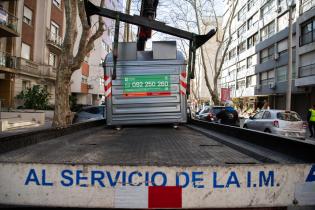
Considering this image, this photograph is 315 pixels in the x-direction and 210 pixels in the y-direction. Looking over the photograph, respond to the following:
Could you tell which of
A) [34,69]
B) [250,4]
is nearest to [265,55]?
[250,4]

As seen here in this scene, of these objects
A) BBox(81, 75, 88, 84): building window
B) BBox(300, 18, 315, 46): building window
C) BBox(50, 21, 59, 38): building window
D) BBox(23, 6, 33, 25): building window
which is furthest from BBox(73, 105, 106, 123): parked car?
BBox(81, 75, 88, 84): building window

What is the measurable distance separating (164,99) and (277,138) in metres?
3.56

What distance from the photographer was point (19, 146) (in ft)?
9.87

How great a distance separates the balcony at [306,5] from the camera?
31.0m

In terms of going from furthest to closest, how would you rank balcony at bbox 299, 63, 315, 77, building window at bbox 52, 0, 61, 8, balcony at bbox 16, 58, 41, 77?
building window at bbox 52, 0, 61, 8 < balcony at bbox 299, 63, 315, 77 < balcony at bbox 16, 58, 41, 77

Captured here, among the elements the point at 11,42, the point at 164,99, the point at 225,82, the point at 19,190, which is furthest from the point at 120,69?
the point at 225,82

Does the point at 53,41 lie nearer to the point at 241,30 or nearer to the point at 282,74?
the point at 282,74

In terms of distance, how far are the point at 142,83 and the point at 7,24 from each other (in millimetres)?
20990

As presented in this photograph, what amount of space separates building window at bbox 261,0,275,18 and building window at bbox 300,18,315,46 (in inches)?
442

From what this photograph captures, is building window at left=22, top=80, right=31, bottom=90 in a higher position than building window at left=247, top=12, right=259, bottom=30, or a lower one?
lower

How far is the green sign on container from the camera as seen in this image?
6312 mm

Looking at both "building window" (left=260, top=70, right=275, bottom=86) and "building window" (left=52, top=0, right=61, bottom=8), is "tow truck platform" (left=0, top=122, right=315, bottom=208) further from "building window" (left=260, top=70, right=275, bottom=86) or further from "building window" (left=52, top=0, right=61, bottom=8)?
"building window" (left=260, top=70, right=275, bottom=86)

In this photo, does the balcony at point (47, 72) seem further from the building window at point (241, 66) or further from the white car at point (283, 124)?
the building window at point (241, 66)

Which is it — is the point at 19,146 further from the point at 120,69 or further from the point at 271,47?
the point at 271,47
